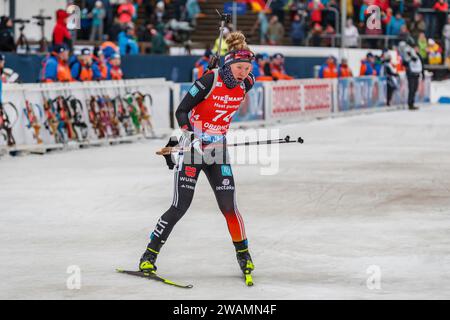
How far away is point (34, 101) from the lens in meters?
22.2

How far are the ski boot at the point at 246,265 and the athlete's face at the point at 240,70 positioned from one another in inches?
57.5

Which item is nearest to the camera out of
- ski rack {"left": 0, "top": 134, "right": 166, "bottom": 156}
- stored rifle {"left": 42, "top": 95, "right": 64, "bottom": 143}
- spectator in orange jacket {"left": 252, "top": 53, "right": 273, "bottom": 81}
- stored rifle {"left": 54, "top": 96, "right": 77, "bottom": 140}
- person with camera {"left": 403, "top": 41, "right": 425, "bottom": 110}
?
ski rack {"left": 0, "top": 134, "right": 166, "bottom": 156}

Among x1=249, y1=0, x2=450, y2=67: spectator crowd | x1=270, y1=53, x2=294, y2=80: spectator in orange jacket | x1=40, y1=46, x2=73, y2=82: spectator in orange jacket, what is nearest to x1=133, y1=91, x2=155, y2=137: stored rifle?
x1=40, y1=46, x2=73, y2=82: spectator in orange jacket

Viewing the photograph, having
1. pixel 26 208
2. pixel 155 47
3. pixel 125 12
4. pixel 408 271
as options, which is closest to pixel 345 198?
pixel 26 208

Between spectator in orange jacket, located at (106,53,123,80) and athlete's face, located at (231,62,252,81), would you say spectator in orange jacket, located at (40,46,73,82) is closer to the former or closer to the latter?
spectator in orange jacket, located at (106,53,123,80)

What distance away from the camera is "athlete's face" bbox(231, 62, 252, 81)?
9758 millimetres

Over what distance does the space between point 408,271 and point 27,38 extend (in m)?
22.0

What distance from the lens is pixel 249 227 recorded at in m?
13.1

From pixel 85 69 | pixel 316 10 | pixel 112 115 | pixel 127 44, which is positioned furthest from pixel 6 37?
pixel 316 10

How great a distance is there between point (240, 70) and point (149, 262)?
1.78 m

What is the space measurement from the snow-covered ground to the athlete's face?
169 cm

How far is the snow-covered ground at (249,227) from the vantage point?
966cm

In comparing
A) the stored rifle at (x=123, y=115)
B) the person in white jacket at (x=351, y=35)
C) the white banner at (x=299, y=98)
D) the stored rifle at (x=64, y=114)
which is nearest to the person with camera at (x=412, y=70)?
the person in white jacket at (x=351, y=35)

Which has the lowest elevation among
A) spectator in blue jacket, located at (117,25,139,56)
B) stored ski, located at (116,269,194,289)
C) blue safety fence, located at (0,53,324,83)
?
stored ski, located at (116,269,194,289)
